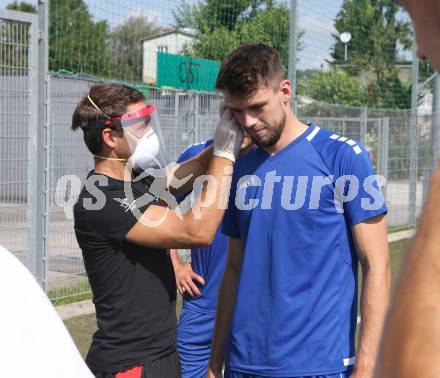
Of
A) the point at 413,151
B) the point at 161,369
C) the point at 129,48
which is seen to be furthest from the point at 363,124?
the point at 161,369

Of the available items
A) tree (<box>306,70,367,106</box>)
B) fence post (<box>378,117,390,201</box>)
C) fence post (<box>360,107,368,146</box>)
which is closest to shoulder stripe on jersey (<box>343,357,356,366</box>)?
fence post (<box>360,107,368,146</box>)

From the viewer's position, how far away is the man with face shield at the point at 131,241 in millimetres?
3389

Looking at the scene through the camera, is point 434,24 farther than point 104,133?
No

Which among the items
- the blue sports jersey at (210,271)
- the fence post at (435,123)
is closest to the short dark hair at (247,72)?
the blue sports jersey at (210,271)

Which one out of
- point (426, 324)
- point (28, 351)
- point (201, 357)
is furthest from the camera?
point (201, 357)

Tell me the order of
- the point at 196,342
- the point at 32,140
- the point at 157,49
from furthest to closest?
the point at 157,49
the point at 32,140
the point at 196,342

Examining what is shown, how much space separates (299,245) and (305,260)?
7cm

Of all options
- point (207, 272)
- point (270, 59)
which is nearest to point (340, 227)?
point (270, 59)

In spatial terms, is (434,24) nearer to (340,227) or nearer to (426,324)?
(426,324)

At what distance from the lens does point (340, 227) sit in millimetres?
3150

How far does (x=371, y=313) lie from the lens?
303cm

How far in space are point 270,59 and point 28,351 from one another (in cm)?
228

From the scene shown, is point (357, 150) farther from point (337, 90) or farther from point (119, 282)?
point (337, 90)

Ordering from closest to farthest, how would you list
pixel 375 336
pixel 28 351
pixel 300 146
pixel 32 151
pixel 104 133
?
1. pixel 28 351
2. pixel 375 336
3. pixel 300 146
4. pixel 104 133
5. pixel 32 151
